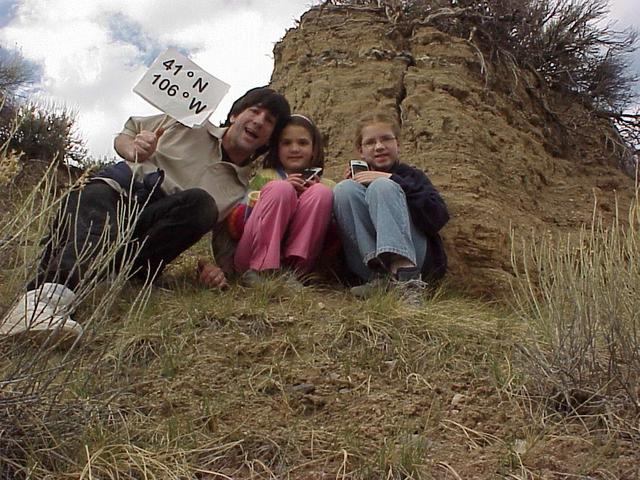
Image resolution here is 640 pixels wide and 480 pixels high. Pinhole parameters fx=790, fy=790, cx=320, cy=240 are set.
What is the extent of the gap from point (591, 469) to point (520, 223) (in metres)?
2.96

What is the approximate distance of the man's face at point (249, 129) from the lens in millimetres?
4480

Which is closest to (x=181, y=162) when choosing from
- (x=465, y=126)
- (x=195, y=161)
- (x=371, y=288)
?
(x=195, y=161)

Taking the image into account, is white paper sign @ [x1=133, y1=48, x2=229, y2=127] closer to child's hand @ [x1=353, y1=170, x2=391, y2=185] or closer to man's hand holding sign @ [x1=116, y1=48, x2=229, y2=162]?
man's hand holding sign @ [x1=116, y1=48, x2=229, y2=162]

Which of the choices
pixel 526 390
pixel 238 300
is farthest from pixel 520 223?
pixel 526 390

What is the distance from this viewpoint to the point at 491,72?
6242mm

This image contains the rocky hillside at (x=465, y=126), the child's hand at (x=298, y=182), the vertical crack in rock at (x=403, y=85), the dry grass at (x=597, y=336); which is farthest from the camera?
the vertical crack in rock at (x=403, y=85)

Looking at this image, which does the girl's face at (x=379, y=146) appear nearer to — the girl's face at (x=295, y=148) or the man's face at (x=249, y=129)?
the girl's face at (x=295, y=148)

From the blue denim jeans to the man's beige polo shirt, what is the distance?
63 centimetres

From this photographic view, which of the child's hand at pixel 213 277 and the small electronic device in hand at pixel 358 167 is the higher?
the small electronic device in hand at pixel 358 167

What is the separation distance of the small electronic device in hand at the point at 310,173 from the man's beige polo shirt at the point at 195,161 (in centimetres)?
34

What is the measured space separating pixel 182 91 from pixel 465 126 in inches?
84.5

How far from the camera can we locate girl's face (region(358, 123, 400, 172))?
4520 mm

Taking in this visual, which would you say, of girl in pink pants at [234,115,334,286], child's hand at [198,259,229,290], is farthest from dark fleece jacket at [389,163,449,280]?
child's hand at [198,259,229,290]

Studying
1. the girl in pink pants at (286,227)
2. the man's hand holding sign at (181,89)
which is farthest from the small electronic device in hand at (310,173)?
the man's hand holding sign at (181,89)
